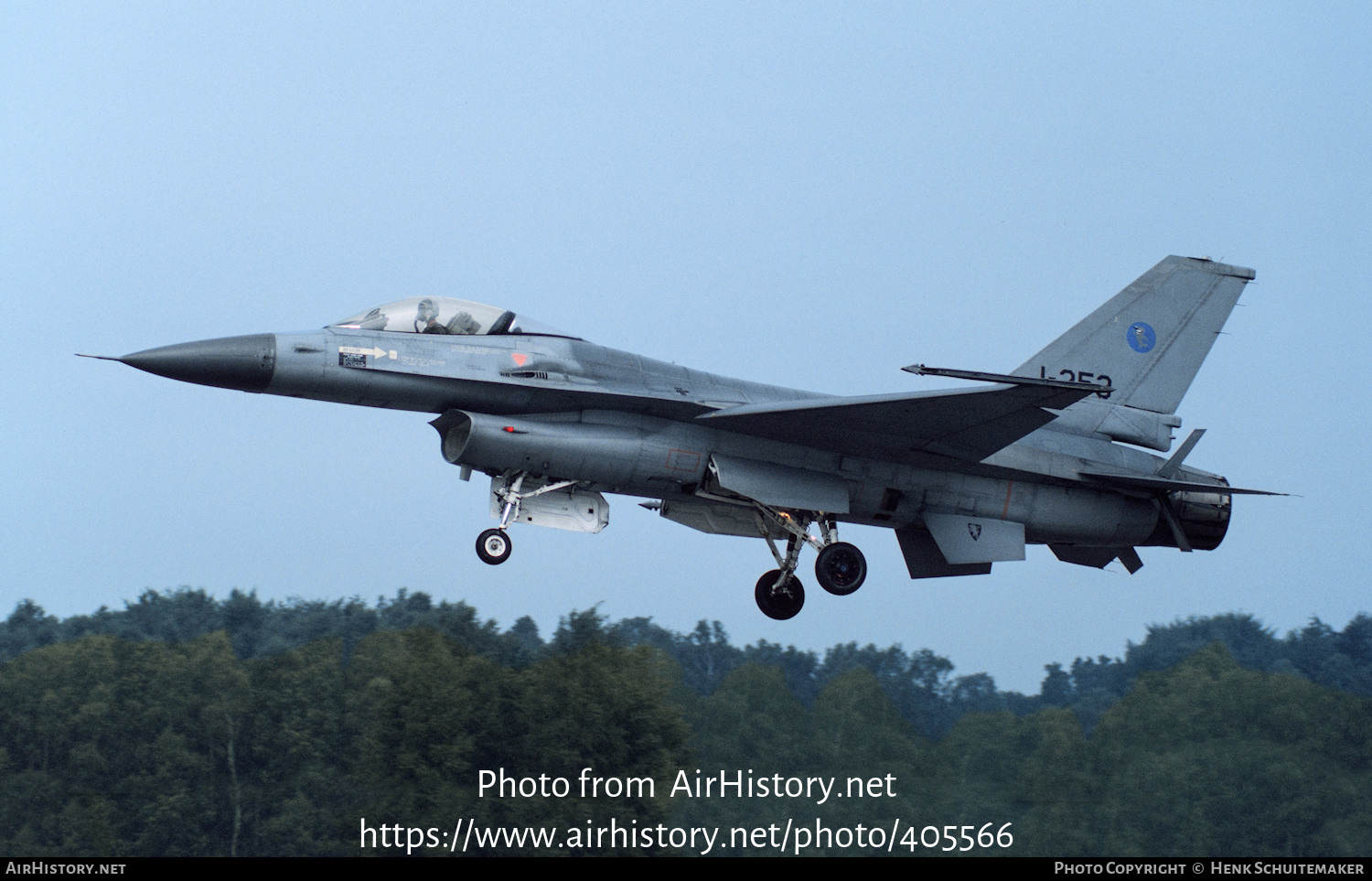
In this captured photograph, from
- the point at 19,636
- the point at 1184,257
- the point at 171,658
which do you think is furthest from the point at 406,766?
the point at 19,636

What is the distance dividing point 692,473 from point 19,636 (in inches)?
1909

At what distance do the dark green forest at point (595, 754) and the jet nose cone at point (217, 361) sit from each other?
36.0ft

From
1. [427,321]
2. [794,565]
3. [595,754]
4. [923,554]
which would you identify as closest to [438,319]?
[427,321]

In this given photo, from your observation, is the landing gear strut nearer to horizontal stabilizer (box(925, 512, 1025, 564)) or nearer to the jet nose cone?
the jet nose cone

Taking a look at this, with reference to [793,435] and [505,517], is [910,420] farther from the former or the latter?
[505,517]

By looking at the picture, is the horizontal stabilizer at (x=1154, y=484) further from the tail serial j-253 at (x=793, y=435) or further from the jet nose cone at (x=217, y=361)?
the jet nose cone at (x=217, y=361)

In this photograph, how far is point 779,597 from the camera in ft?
62.6

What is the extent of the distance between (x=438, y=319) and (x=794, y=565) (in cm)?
546

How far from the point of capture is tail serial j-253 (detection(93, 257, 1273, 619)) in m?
16.5

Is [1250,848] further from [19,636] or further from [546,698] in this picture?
[19,636]

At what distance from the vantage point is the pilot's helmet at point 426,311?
17.0 meters

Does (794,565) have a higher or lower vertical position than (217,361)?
lower

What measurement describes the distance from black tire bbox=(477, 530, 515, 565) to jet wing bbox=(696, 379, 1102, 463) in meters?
2.70

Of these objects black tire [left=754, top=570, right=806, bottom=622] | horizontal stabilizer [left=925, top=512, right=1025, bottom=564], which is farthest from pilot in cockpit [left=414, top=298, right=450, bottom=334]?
horizontal stabilizer [left=925, top=512, right=1025, bottom=564]
